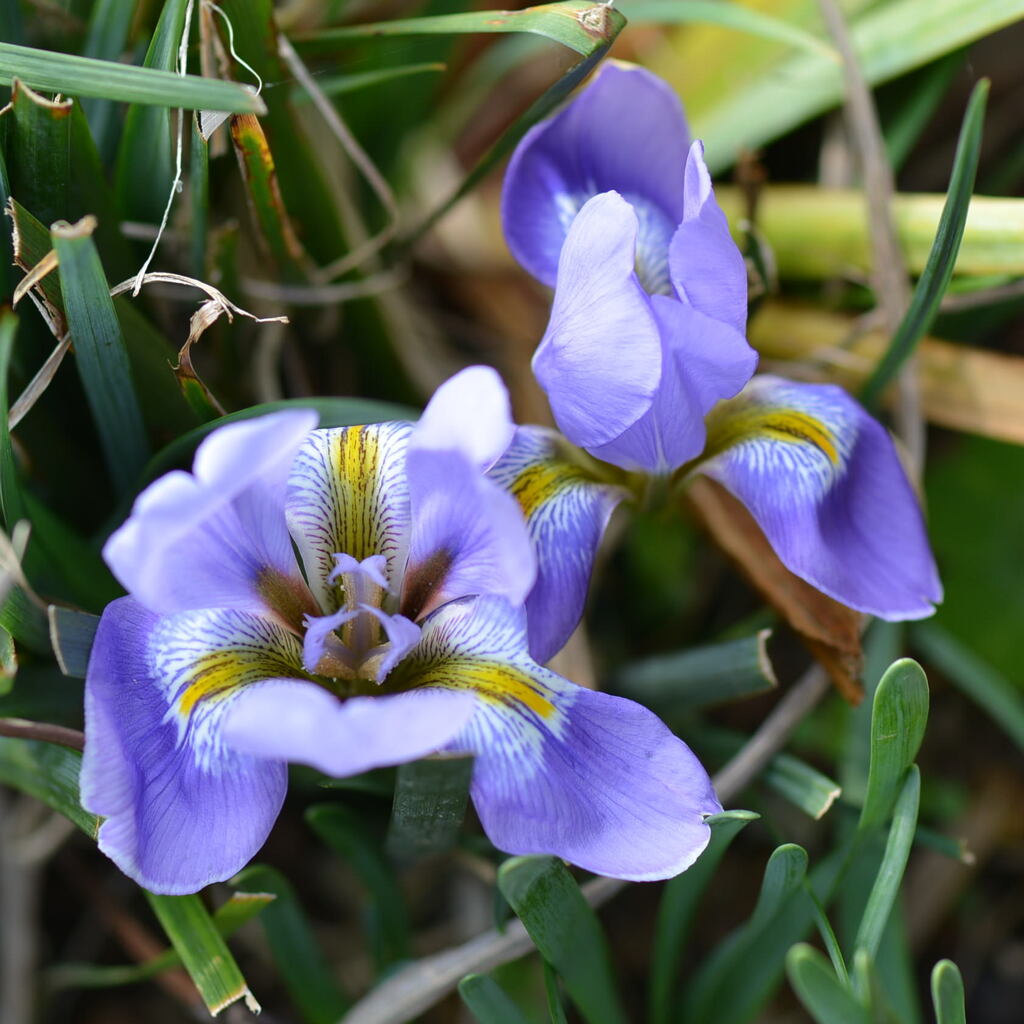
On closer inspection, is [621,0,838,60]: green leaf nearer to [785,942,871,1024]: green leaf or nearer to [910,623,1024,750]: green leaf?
[910,623,1024,750]: green leaf

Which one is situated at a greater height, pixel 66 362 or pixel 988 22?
pixel 988 22

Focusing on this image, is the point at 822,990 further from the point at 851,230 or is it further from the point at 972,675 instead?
the point at 851,230

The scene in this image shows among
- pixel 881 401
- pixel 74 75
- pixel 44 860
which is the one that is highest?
pixel 74 75

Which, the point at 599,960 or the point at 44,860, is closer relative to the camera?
the point at 599,960

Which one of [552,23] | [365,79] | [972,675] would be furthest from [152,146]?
[972,675]

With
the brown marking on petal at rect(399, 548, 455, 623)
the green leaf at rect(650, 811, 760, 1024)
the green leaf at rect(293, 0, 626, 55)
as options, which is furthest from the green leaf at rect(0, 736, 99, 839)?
the green leaf at rect(293, 0, 626, 55)

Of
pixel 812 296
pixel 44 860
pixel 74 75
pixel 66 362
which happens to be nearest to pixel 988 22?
pixel 812 296

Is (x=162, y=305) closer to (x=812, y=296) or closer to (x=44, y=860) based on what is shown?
(x=44, y=860)
